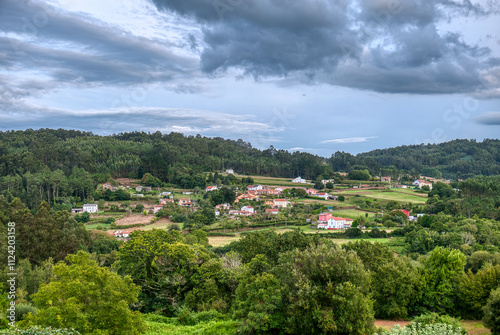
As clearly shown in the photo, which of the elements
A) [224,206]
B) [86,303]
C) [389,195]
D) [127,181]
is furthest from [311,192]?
[86,303]

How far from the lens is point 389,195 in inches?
2520

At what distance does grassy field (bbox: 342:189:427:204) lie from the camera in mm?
59938

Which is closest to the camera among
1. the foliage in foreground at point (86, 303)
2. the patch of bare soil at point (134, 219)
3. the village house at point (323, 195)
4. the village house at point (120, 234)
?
the foliage in foreground at point (86, 303)

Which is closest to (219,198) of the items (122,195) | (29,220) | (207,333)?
(122,195)

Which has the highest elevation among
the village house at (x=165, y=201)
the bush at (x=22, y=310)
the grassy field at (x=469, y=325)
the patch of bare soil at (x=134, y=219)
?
the bush at (x=22, y=310)

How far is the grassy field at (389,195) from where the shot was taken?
197 ft

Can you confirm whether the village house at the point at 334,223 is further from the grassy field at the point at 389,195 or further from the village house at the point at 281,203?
the grassy field at the point at 389,195

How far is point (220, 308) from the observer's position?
15211 millimetres

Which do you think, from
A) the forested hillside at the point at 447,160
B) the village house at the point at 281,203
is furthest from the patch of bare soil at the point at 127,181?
the forested hillside at the point at 447,160

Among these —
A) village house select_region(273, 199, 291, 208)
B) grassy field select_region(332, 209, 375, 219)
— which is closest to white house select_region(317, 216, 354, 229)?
grassy field select_region(332, 209, 375, 219)

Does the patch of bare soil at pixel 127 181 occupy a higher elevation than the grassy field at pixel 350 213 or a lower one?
higher

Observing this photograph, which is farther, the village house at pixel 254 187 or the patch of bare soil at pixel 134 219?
the village house at pixel 254 187

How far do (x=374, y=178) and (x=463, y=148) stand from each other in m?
78.0

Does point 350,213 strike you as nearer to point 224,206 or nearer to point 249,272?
point 224,206
